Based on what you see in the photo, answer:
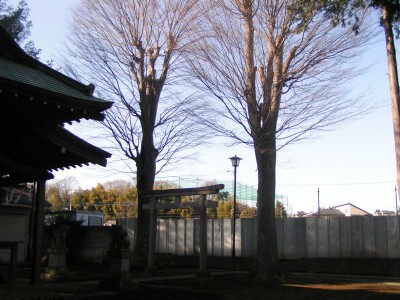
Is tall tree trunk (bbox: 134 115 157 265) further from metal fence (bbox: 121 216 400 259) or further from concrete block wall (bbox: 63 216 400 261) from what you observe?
metal fence (bbox: 121 216 400 259)

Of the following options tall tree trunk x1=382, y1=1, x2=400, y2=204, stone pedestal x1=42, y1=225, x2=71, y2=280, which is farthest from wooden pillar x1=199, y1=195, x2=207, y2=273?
tall tree trunk x1=382, y1=1, x2=400, y2=204

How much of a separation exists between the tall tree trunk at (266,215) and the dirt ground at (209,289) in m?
0.52

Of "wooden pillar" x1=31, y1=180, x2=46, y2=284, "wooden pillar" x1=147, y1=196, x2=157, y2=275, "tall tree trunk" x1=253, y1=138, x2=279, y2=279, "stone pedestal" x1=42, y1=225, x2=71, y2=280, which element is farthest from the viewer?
"wooden pillar" x1=147, y1=196, x2=157, y2=275

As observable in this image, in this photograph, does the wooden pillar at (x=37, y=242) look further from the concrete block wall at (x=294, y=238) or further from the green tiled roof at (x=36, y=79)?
the concrete block wall at (x=294, y=238)

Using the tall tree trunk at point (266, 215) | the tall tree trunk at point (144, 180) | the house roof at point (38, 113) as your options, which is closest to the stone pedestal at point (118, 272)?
the house roof at point (38, 113)

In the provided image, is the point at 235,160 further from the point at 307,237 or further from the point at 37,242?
the point at 37,242

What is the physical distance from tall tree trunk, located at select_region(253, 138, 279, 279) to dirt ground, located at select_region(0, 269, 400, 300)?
1.69ft

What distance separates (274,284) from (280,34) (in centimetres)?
746

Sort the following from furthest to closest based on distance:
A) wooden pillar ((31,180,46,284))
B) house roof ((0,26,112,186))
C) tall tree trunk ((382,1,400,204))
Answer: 1. tall tree trunk ((382,1,400,204))
2. wooden pillar ((31,180,46,284))
3. house roof ((0,26,112,186))

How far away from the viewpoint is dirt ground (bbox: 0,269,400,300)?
32.0ft

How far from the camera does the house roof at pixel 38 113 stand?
25.1 ft

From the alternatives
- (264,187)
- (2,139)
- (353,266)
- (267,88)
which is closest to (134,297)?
(2,139)

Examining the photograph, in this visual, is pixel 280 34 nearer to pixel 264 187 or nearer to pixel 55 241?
pixel 264 187

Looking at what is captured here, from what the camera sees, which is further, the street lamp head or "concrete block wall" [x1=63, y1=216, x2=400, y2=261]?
the street lamp head
